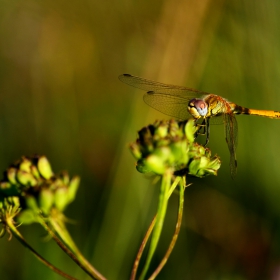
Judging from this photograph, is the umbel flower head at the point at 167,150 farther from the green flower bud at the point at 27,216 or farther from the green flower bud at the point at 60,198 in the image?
the green flower bud at the point at 27,216

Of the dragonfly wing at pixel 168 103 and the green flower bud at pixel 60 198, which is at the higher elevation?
the dragonfly wing at pixel 168 103

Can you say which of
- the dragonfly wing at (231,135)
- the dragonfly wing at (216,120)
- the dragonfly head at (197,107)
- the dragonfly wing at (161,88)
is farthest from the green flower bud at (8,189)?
the dragonfly wing at (161,88)

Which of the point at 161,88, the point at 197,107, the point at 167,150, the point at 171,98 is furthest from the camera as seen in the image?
the point at 161,88

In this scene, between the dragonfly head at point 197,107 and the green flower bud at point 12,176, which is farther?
the dragonfly head at point 197,107

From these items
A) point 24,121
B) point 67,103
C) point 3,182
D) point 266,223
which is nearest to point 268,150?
point 266,223

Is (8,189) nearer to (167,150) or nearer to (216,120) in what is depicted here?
(167,150)

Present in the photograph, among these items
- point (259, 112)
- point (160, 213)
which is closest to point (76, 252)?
point (160, 213)

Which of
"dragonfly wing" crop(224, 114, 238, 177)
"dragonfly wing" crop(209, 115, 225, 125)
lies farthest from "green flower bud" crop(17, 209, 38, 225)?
"dragonfly wing" crop(209, 115, 225, 125)

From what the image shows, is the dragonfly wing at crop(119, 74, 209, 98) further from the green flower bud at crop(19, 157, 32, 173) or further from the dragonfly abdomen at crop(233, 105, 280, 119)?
the green flower bud at crop(19, 157, 32, 173)

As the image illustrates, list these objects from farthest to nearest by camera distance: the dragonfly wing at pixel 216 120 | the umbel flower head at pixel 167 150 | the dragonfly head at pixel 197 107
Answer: the dragonfly wing at pixel 216 120, the dragonfly head at pixel 197 107, the umbel flower head at pixel 167 150
